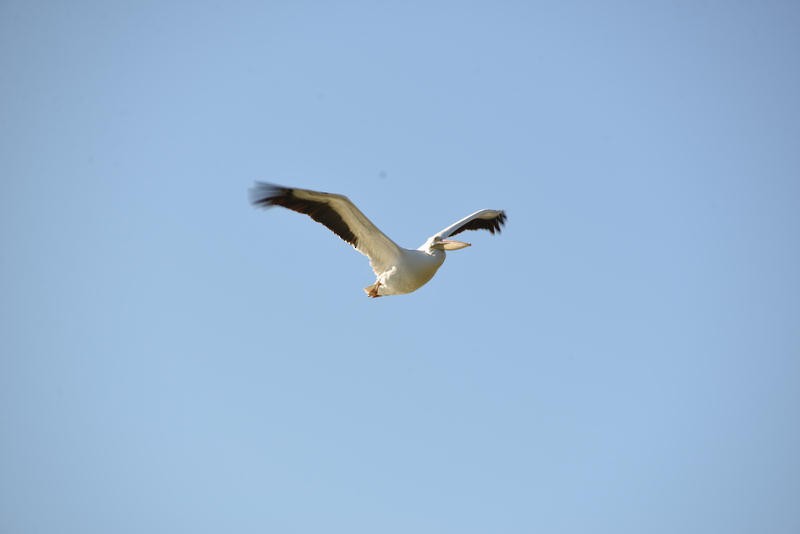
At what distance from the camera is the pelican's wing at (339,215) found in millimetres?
10844

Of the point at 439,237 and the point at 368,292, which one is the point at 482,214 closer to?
the point at 439,237

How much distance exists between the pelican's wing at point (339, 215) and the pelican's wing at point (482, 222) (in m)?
1.57

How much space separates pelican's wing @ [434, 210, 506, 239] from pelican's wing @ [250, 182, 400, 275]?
1.57m

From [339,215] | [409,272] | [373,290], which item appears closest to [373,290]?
[373,290]

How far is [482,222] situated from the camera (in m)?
14.0

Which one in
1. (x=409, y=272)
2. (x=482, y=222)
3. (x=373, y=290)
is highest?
(x=482, y=222)

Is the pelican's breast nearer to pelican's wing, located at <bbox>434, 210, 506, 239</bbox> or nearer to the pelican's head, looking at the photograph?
the pelican's head

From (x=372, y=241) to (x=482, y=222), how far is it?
283cm

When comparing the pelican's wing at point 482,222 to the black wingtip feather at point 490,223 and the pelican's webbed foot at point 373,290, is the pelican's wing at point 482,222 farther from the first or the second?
the pelican's webbed foot at point 373,290

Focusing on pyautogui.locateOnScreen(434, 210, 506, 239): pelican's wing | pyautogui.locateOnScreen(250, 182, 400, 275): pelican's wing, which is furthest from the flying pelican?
pyautogui.locateOnScreen(434, 210, 506, 239): pelican's wing

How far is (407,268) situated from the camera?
1175cm

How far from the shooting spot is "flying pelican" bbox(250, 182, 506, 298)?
10938 millimetres

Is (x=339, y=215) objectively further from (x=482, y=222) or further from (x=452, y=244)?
(x=482, y=222)

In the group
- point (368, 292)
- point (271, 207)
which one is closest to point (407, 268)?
point (368, 292)
